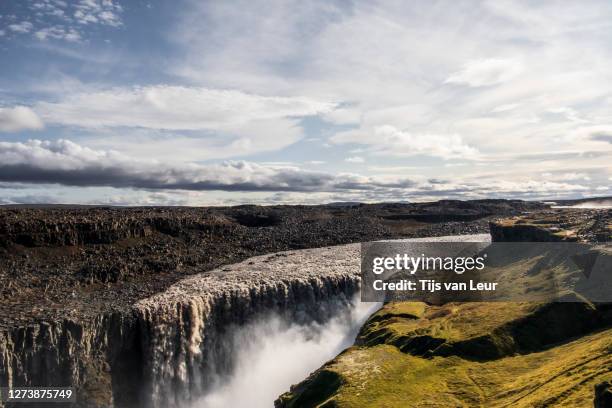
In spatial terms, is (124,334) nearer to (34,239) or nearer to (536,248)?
(34,239)

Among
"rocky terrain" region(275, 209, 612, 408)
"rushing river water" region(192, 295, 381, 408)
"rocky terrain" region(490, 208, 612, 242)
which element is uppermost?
"rocky terrain" region(490, 208, 612, 242)

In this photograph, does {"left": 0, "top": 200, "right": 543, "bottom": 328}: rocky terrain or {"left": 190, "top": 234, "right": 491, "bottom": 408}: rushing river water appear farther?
{"left": 0, "top": 200, "right": 543, "bottom": 328}: rocky terrain

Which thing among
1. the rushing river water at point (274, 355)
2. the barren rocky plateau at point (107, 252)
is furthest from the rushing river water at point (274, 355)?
the barren rocky plateau at point (107, 252)

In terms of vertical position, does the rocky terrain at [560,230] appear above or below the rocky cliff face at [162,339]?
above

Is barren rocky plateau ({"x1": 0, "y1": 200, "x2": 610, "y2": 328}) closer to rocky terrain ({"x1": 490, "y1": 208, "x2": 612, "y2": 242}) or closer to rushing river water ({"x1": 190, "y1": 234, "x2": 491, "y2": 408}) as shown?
rocky terrain ({"x1": 490, "y1": 208, "x2": 612, "y2": 242})

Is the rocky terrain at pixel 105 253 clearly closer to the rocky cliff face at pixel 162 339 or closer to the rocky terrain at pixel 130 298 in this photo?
the rocky terrain at pixel 130 298

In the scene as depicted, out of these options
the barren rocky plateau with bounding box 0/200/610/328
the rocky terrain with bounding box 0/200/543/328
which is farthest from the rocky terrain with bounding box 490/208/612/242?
the rocky terrain with bounding box 0/200/543/328

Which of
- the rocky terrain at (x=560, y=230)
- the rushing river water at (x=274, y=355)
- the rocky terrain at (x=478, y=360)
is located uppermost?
the rocky terrain at (x=560, y=230)

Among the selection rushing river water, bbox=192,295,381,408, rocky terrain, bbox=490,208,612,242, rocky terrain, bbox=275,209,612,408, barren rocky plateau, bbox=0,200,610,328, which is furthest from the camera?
rocky terrain, bbox=490,208,612,242

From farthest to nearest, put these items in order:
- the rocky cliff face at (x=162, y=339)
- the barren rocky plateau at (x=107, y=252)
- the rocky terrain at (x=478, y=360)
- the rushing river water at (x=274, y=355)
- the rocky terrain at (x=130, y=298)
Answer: the barren rocky plateau at (x=107, y=252) → the rushing river water at (x=274, y=355) → the rocky terrain at (x=130, y=298) → the rocky cliff face at (x=162, y=339) → the rocky terrain at (x=478, y=360)
